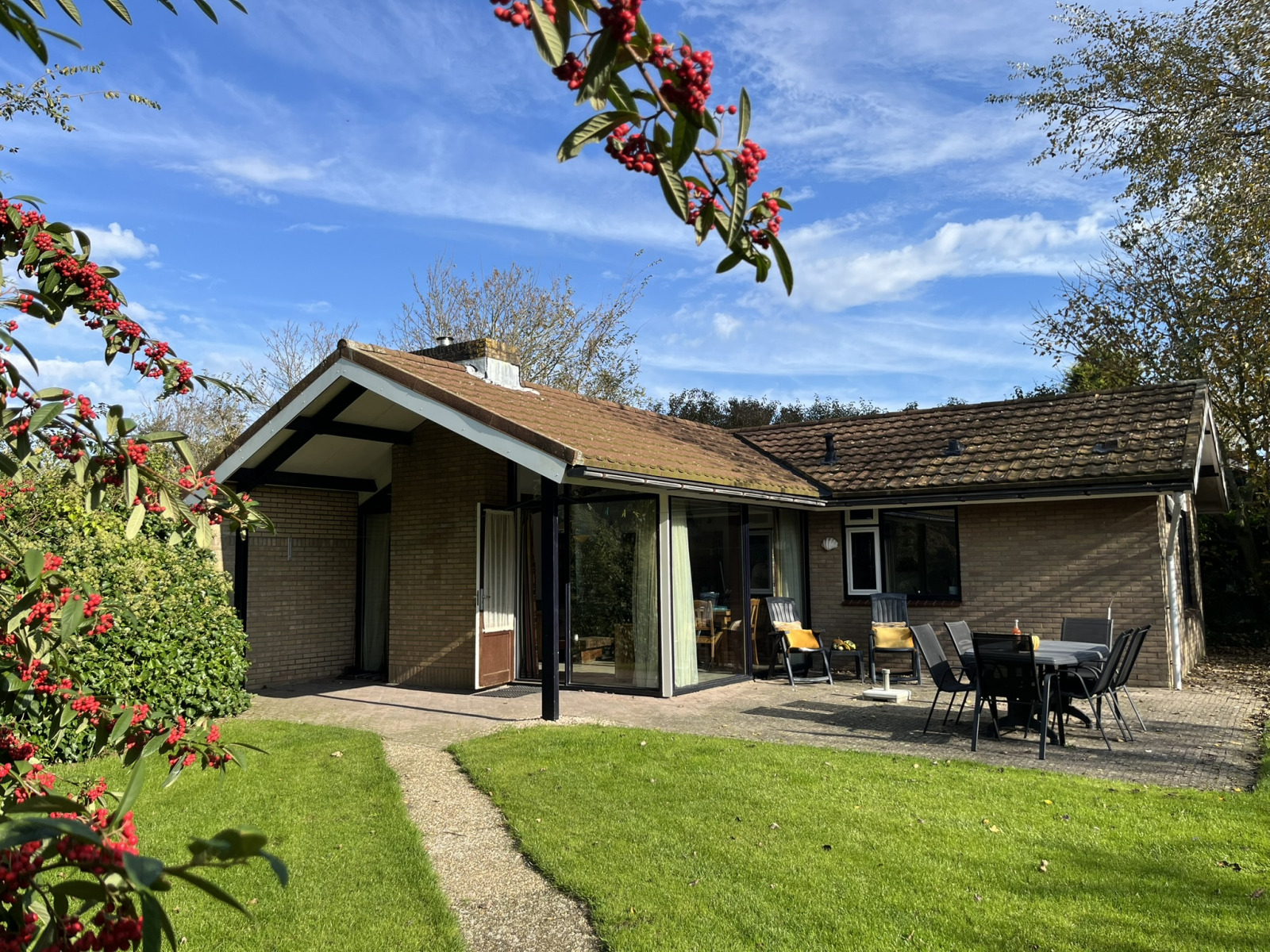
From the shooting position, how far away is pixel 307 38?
2.97 meters

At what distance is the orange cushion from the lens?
12.4 m

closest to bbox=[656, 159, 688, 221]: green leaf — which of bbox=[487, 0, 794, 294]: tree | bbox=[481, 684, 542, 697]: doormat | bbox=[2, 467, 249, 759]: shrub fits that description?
bbox=[487, 0, 794, 294]: tree

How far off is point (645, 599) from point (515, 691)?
84.3 inches

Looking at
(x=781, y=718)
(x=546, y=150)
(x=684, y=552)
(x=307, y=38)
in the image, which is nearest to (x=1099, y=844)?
(x=781, y=718)

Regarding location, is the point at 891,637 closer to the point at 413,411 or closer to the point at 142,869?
the point at 413,411

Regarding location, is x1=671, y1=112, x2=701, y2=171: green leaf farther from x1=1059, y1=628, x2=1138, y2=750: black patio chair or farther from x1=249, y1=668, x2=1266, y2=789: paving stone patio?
x1=1059, y1=628, x2=1138, y2=750: black patio chair

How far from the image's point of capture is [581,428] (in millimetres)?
10984

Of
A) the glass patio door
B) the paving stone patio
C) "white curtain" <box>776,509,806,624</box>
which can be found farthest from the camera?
"white curtain" <box>776,509,806,624</box>

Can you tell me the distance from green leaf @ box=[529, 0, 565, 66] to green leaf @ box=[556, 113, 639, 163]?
0.11 m

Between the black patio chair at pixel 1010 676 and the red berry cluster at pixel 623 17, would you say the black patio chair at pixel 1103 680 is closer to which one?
the black patio chair at pixel 1010 676

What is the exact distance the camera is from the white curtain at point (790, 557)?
45.4 feet

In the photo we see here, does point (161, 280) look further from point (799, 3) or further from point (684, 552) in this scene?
point (684, 552)

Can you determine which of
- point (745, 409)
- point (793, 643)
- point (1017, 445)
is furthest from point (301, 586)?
point (745, 409)

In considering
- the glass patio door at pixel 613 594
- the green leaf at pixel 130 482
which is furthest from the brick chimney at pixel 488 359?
the green leaf at pixel 130 482
